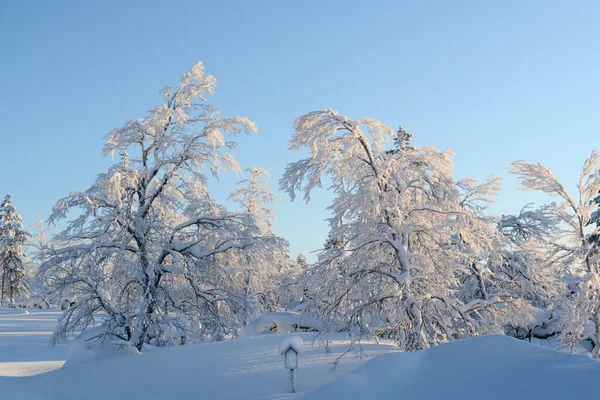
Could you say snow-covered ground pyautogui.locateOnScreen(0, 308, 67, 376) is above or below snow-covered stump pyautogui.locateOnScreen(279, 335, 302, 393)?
below

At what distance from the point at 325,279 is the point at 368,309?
4.02 feet

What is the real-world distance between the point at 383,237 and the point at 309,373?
3.45 m

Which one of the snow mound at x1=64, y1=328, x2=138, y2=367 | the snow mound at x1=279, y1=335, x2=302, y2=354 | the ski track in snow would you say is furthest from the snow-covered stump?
the snow mound at x1=64, y1=328, x2=138, y2=367

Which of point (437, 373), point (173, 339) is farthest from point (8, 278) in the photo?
point (437, 373)

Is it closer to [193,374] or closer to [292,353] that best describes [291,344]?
[292,353]

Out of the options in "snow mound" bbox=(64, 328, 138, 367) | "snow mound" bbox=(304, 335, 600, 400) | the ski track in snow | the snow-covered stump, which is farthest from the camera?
"snow mound" bbox=(64, 328, 138, 367)

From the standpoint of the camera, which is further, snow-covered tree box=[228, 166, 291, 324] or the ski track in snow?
snow-covered tree box=[228, 166, 291, 324]

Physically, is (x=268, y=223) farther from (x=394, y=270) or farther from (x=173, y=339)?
(x=394, y=270)

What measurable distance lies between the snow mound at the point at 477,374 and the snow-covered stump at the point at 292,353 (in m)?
2.47

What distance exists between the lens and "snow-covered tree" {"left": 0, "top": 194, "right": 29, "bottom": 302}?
43.6 metres

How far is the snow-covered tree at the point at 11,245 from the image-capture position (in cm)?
4356

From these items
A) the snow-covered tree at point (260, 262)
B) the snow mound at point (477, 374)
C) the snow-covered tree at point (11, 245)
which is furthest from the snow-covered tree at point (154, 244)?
the snow-covered tree at point (11, 245)

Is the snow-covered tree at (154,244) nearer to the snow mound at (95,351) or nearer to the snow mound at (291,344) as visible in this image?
the snow mound at (95,351)

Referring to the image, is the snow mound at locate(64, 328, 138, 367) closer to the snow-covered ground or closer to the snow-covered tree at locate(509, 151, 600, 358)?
the snow-covered ground
